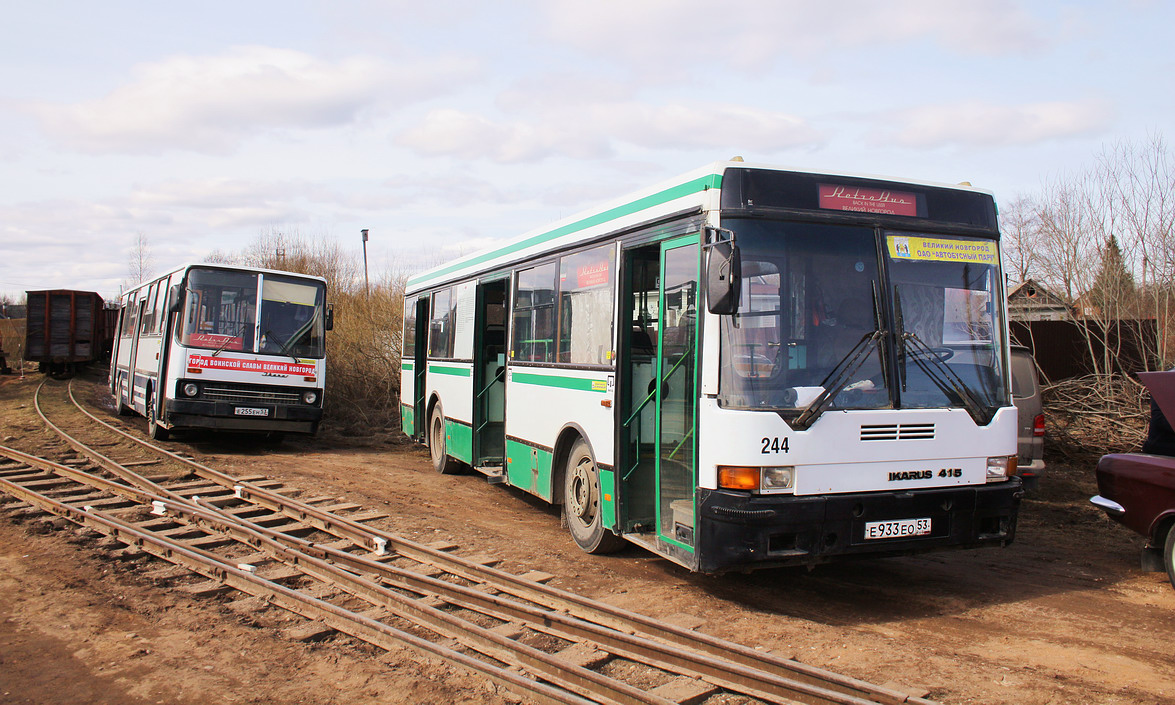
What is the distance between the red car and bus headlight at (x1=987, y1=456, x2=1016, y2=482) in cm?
132

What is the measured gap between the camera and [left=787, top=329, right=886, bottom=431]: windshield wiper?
5.45m

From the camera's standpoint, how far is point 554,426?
8.20 metres

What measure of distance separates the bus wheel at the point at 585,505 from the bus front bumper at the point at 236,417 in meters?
7.78

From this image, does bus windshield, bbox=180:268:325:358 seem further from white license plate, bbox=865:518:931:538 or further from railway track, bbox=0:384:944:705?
white license plate, bbox=865:518:931:538

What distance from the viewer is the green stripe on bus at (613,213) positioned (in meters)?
5.84

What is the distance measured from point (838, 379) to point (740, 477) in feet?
3.01

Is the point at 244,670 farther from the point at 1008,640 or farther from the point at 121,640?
the point at 1008,640

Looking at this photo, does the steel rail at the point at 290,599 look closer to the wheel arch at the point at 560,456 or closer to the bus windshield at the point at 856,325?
the bus windshield at the point at 856,325

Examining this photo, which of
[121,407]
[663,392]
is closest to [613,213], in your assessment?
[663,392]

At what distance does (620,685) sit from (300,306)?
11.7 meters

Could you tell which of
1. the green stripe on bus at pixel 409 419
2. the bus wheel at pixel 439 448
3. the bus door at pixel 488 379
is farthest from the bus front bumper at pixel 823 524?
the green stripe on bus at pixel 409 419

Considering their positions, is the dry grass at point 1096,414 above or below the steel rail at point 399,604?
above

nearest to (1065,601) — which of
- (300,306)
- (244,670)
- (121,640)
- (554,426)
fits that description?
(554,426)

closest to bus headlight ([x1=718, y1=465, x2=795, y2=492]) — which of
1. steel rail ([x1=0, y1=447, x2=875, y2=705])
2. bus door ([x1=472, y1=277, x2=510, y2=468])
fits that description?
steel rail ([x1=0, y1=447, x2=875, y2=705])
